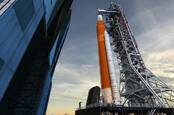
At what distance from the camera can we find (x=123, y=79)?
65125 millimetres

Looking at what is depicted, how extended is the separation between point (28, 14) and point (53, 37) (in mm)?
21927

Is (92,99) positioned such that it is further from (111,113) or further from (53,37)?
(53,37)

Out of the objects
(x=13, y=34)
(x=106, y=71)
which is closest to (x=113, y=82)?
(x=106, y=71)

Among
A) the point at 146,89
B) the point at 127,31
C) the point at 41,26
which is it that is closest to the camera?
the point at 41,26

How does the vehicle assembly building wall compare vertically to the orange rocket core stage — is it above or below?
below

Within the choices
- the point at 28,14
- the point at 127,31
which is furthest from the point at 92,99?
the point at 28,14

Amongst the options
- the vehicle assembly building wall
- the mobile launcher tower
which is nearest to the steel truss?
the mobile launcher tower

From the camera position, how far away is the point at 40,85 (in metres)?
39.7

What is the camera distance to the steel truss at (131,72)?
60.5 m

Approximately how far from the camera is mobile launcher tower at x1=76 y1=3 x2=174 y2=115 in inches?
2026

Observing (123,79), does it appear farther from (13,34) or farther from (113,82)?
(13,34)

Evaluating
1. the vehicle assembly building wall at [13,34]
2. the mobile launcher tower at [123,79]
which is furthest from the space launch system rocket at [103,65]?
the vehicle assembly building wall at [13,34]

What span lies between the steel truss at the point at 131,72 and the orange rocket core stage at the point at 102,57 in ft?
29.5

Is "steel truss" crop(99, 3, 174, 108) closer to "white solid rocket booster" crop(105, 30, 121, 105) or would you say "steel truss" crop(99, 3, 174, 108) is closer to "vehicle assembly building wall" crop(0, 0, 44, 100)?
"white solid rocket booster" crop(105, 30, 121, 105)
